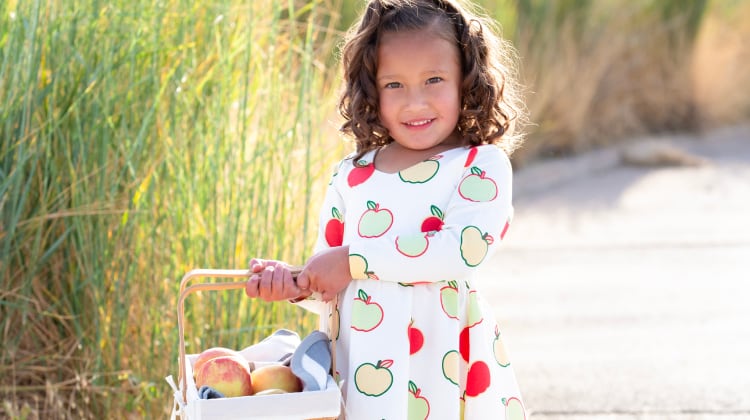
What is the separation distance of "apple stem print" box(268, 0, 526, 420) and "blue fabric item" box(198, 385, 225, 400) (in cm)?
27

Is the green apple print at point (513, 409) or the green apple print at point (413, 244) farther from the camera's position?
the green apple print at point (513, 409)

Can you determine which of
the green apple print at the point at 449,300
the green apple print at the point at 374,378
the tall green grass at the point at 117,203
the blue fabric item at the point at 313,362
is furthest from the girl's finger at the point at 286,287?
the tall green grass at the point at 117,203

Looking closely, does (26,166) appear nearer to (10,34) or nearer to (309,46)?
(10,34)

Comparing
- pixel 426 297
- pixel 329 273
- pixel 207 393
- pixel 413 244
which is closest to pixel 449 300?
pixel 426 297

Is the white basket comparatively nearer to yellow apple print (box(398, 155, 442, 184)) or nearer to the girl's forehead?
yellow apple print (box(398, 155, 442, 184))

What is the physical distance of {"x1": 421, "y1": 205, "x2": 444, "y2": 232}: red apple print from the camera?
8.23 feet

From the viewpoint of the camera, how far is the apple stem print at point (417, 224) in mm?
2412

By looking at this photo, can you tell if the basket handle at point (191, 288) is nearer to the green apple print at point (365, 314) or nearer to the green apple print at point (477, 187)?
the green apple print at point (365, 314)

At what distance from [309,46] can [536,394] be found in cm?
158

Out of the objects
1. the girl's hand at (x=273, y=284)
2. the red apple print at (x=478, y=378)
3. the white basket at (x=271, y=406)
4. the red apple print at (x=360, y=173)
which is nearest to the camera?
the white basket at (x=271, y=406)

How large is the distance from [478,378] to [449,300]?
0.60ft

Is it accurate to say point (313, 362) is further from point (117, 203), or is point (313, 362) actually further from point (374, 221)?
point (117, 203)

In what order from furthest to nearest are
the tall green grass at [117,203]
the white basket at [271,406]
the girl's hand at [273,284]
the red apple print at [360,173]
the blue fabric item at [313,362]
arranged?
the tall green grass at [117,203] → the red apple print at [360,173] → the girl's hand at [273,284] → the blue fabric item at [313,362] → the white basket at [271,406]

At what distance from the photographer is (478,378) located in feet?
8.20
